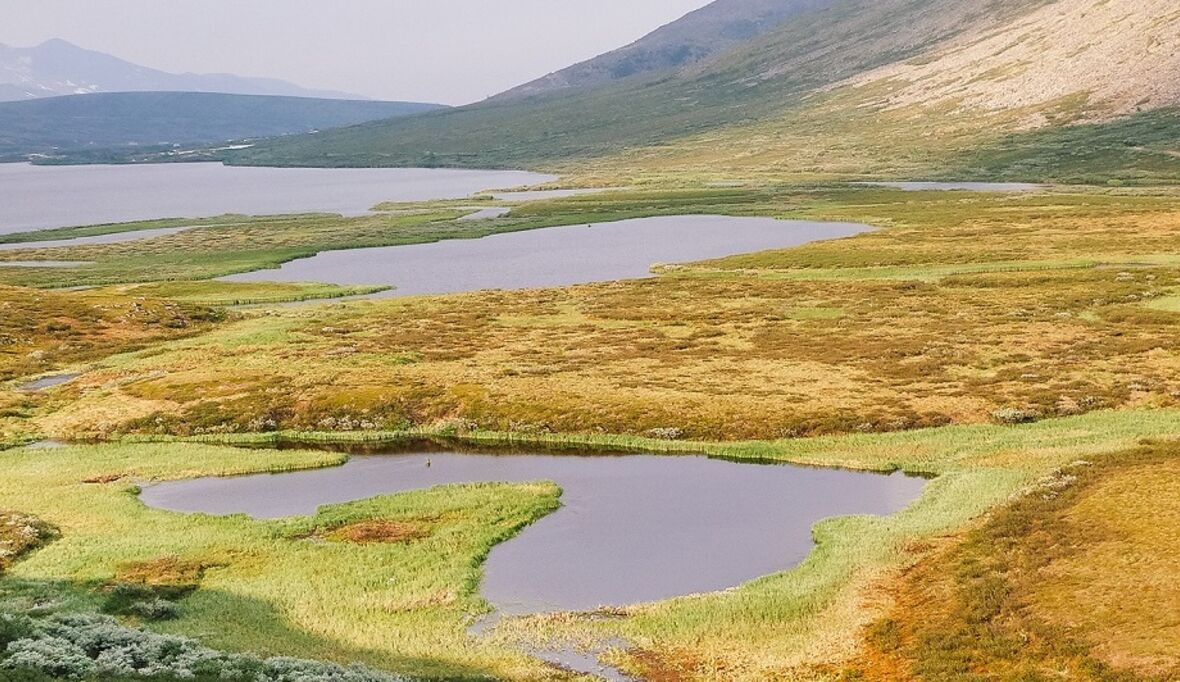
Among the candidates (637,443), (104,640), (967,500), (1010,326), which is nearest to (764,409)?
(637,443)

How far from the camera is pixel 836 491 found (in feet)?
169

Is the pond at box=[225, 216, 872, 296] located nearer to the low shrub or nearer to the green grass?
the green grass

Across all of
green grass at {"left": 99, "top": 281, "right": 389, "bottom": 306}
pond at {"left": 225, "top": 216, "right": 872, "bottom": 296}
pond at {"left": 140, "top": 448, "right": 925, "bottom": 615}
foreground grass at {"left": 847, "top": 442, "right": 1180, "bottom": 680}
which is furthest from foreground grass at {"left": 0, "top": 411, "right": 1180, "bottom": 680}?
pond at {"left": 225, "top": 216, "right": 872, "bottom": 296}

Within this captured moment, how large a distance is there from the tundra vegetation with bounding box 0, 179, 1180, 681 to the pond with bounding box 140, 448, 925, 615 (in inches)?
65.0

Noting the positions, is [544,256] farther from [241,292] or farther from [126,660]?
[126,660]

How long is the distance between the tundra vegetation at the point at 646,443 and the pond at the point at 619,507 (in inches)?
65.0

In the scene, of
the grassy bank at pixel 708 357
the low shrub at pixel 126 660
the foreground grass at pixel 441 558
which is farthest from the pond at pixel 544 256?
the low shrub at pixel 126 660

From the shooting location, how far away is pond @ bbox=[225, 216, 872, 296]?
470ft

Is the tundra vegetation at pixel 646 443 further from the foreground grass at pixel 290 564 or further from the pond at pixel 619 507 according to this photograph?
the pond at pixel 619 507

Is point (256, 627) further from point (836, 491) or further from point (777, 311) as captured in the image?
point (777, 311)

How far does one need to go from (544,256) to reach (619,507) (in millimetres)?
115962

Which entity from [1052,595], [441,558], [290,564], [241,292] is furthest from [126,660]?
[241,292]

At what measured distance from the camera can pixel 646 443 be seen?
2432 inches

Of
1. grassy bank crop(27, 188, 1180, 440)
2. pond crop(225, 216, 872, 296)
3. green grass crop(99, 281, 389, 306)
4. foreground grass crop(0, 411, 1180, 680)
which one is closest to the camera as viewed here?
foreground grass crop(0, 411, 1180, 680)
